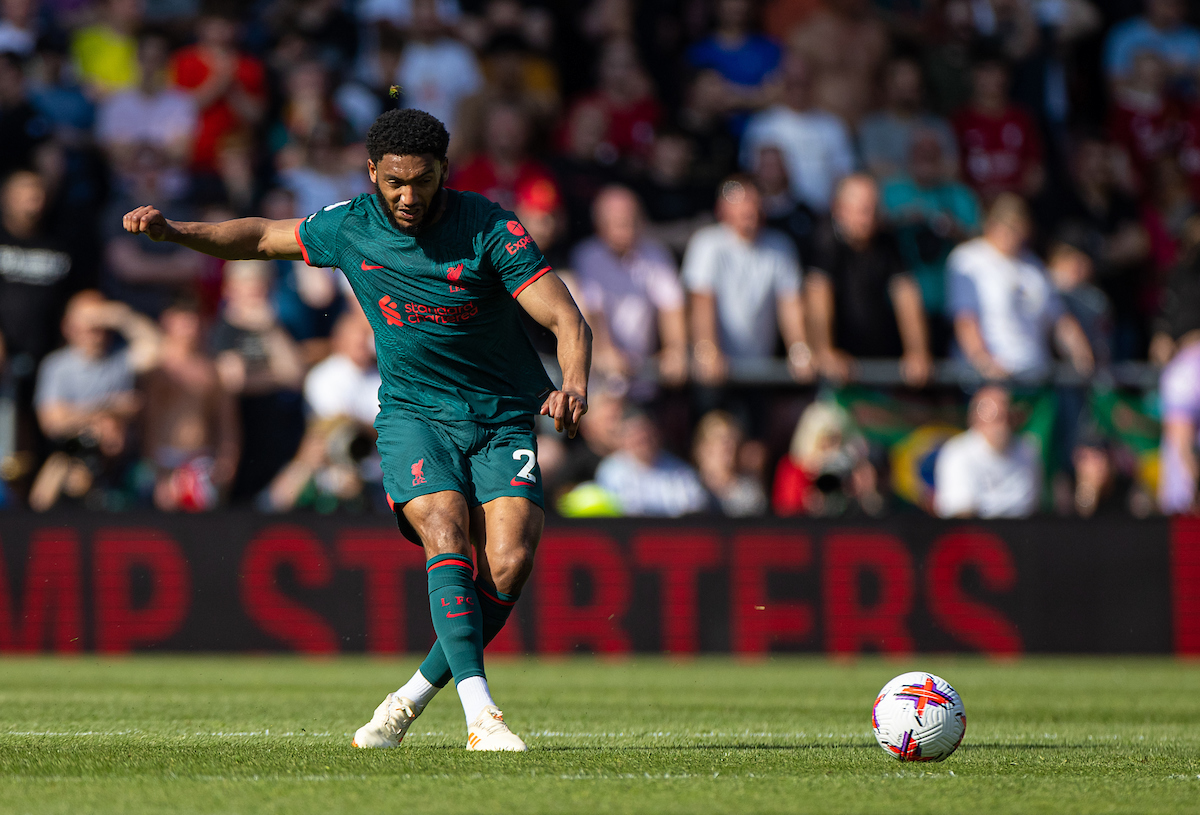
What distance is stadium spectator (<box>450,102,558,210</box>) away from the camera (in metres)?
13.9

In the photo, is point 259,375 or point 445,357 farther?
point 259,375

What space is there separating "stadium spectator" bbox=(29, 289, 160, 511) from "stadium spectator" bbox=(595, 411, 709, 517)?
12.5 feet

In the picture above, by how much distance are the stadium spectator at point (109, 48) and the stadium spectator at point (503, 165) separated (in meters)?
3.55

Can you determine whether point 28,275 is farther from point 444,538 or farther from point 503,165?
point 444,538

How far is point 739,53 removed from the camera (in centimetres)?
1603

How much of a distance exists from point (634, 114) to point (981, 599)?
562cm

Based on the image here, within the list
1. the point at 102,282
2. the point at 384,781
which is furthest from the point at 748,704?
the point at 102,282

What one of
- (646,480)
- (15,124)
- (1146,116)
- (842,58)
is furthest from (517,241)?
(1146,116)

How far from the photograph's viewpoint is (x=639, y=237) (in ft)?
45.1

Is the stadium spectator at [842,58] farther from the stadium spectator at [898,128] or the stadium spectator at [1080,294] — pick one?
the stadium spectator at [1080,294]

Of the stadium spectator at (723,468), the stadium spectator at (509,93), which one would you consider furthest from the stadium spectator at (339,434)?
the stadium spectator at (723,468)

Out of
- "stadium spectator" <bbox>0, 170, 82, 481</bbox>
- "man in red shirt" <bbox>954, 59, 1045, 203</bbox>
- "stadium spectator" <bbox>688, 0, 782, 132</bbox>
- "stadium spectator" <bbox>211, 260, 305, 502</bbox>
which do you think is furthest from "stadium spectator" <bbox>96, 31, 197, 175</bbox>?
"man in red shirt" <bbox>954, 59, 1045, 203</bbox>

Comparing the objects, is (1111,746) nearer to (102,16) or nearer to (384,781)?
(384,781)

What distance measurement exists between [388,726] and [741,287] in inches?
310
